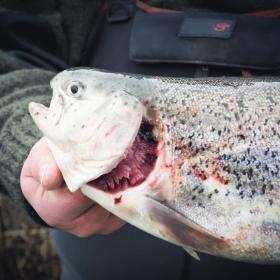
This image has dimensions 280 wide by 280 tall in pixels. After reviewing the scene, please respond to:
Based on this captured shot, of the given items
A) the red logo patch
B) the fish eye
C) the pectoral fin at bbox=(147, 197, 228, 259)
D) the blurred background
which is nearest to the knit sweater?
the red logo patch

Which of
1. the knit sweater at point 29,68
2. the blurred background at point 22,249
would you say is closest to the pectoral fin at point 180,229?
the knit sweater at point 29,68

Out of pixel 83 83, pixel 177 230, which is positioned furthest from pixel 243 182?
pixel 83 83

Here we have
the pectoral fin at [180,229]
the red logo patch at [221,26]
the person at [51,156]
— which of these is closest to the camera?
the pectoral fin at [180,229]

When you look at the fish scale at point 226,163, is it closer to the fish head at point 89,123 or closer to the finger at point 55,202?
the fish head at point 89,123

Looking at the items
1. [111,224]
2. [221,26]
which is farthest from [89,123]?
[221,26]

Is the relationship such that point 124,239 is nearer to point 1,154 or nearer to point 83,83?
point 1,154

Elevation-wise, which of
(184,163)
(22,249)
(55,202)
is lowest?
(22,249)

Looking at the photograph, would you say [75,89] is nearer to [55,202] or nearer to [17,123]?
[55,202]

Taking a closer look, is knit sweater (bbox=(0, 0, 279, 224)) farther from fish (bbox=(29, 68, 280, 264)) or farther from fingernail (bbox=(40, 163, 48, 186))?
fish (bbox=(29, 68, 280, 264))
